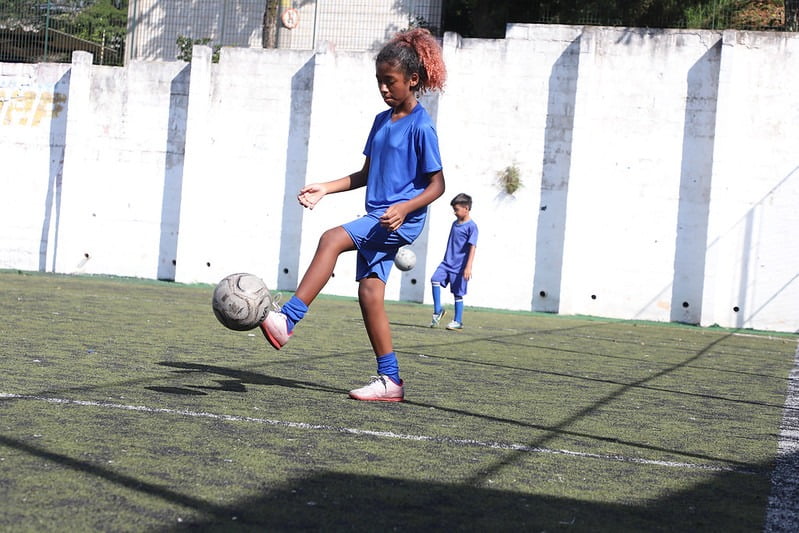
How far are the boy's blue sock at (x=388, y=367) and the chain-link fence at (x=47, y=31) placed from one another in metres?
22.7

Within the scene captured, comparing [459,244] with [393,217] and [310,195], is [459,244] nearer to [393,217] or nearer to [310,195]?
[310,195]

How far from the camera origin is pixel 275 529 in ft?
9.75

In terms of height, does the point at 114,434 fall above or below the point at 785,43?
below

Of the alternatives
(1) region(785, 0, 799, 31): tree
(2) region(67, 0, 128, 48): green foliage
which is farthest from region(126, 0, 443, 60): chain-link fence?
(1) region(785, 0, 799, 31): tree

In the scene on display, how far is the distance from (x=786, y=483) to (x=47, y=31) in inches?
996

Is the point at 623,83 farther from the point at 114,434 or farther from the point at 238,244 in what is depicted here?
the point at 114,434

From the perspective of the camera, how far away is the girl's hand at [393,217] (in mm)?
5565

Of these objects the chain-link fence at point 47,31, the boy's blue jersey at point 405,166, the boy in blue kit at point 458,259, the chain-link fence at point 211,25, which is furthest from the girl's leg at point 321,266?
the chain-link fence at point 47,31

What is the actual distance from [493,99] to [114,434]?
1744 cm

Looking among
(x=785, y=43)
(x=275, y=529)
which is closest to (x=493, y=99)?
(x=785, y=43)

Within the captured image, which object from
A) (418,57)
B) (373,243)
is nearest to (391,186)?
(373,243)

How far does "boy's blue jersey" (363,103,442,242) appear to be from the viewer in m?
5.92

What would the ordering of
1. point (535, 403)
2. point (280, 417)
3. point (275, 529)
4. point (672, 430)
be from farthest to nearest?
point (535, 403) < point (672, 430) < point (280, 417) < point (275, 529)

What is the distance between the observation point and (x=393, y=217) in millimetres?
5578
